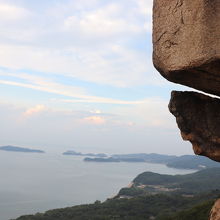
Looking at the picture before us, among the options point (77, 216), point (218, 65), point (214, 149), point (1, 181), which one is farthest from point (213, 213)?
point (1, 181)

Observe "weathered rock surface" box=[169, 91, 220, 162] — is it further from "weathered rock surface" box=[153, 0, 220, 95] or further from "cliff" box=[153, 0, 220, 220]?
"weathered rock surface" box=[153, 0, 220, 95]

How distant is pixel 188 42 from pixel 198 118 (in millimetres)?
1945

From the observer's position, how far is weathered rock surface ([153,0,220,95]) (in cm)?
476

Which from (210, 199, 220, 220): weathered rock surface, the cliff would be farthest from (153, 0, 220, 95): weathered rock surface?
(210, 199, 220, 220): weathered rock surface

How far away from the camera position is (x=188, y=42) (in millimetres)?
5000

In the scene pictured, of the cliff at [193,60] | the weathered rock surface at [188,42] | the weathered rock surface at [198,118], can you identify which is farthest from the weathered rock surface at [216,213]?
the weathered rock surface at [188,42]

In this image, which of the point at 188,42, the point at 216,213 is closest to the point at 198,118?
the point at 216,213

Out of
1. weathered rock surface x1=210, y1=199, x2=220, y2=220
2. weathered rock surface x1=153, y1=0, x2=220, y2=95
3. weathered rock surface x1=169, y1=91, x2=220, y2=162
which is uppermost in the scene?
weathered rock surface x1=153, y1=0, x2=220, y2=95

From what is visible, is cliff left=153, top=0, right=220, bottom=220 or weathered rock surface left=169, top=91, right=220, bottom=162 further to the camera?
weathered rock surface left=169, top=91, right=220, bottom=162

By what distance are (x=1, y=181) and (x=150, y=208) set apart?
67853mm

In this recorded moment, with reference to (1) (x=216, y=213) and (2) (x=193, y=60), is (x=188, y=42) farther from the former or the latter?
(1) (x=216, y=213)

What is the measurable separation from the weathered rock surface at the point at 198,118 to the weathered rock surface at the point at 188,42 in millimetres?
608

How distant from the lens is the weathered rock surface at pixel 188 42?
476cm

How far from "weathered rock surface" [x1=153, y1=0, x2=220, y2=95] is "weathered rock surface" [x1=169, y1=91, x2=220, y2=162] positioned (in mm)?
608
